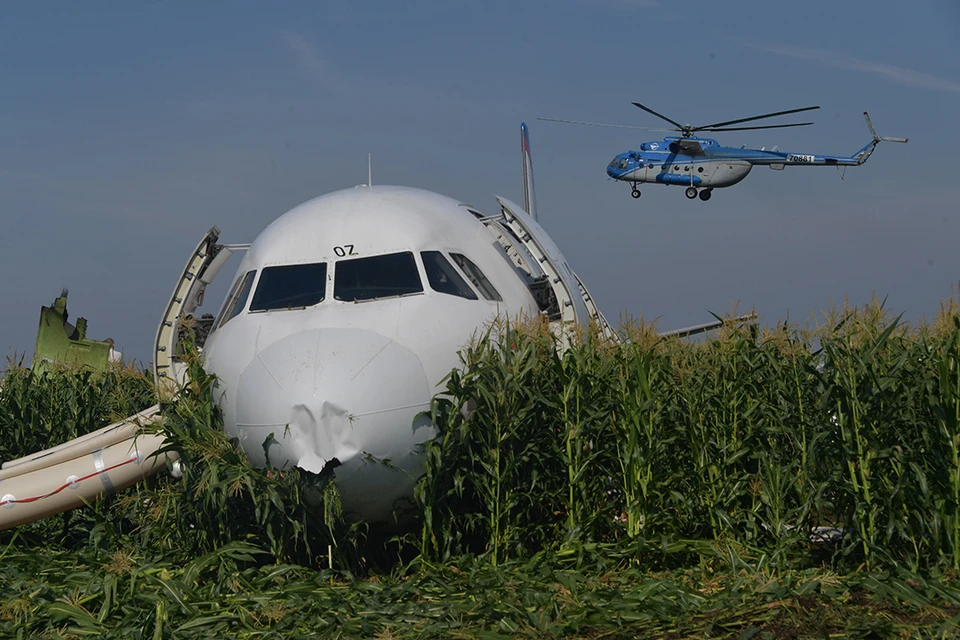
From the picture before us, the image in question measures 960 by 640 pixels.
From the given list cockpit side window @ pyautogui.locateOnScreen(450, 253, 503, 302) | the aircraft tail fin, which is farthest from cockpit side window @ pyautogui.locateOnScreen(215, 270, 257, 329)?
the aircraft tail fin

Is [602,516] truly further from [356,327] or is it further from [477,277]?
[356,327]

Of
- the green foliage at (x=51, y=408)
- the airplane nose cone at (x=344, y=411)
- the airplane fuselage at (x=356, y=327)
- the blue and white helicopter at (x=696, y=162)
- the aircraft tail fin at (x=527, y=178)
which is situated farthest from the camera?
the blue and white helicopter at (x=696, y=162)

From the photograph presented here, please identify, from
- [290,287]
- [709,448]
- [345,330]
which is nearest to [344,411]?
[345,330]

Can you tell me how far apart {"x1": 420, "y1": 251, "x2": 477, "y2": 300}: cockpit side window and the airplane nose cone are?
1315 millimetres

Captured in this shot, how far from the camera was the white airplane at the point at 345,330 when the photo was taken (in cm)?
905

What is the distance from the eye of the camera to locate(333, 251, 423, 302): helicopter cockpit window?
10.6 meters

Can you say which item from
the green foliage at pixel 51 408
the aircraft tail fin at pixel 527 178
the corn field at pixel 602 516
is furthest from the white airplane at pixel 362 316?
the aircraft tail fin at pixel 527 178

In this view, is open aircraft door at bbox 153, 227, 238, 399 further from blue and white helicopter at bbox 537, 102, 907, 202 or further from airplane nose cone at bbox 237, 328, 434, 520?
blue and white helicopter at bbox 537, 102, 907, 202

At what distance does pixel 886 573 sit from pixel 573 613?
271cm

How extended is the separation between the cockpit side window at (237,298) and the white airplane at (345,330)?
27mm

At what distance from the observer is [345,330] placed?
9719mm

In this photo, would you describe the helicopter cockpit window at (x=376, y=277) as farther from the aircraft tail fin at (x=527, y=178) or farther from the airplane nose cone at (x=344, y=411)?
the aircraft tail fin at (x=527, y=178)

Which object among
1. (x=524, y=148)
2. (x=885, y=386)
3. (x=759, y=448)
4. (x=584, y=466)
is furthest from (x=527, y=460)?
(x=524, y=148)

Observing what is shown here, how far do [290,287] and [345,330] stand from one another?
138 centimetres
